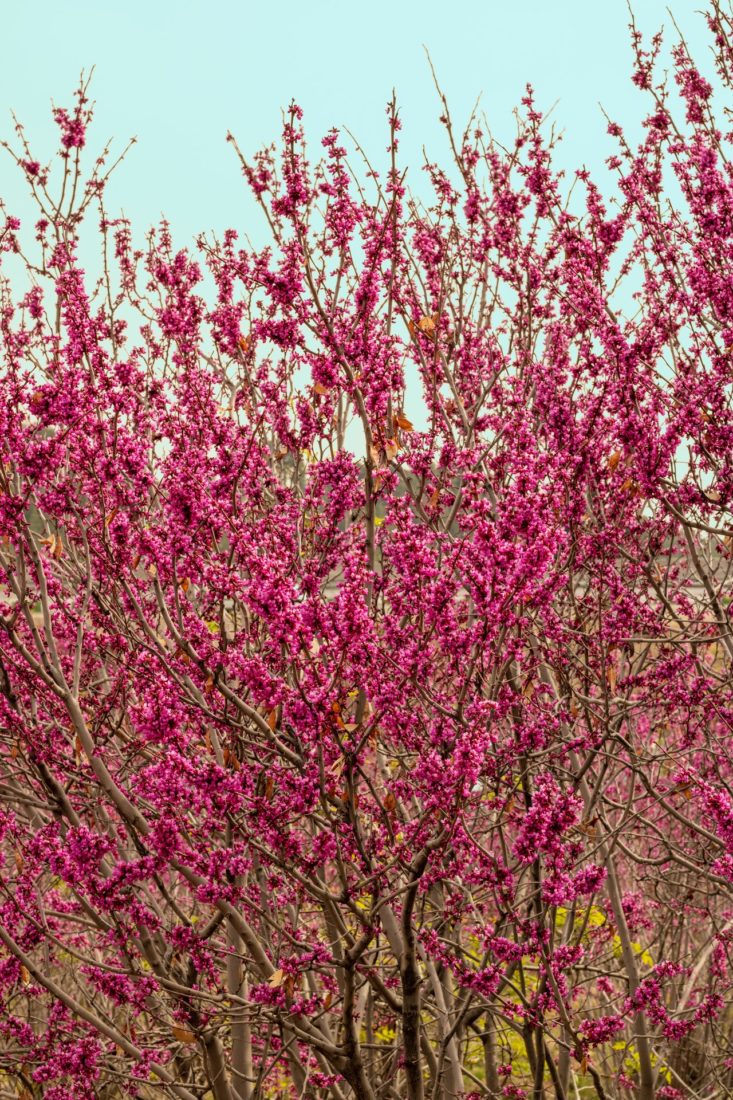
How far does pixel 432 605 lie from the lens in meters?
3.87

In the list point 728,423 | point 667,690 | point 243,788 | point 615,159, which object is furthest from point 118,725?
point 615,159

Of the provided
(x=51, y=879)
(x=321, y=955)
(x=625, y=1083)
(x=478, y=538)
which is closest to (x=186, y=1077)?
(x=51, y=879)

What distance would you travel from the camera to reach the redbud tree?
4.00 metres

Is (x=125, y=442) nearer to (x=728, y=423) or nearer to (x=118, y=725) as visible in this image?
(x=118, y=725)

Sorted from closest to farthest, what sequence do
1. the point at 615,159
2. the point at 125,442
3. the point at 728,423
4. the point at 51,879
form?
1. the point at 125,442
2. the point at 728,423
3. the point at 615,159
4. the point at 51,879

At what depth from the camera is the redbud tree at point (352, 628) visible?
400 cm

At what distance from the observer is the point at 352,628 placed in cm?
356

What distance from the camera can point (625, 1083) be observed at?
7363 mm

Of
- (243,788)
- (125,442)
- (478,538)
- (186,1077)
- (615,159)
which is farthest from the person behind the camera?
(186,1077)

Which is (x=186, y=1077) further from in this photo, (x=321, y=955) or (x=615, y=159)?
(x=615, y=159)

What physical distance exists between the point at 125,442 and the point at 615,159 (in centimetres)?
381

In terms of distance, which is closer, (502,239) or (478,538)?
(478,538)

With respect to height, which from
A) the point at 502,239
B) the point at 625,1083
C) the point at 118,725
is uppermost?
the point at 502,239

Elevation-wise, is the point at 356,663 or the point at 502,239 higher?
the point at 502,239
